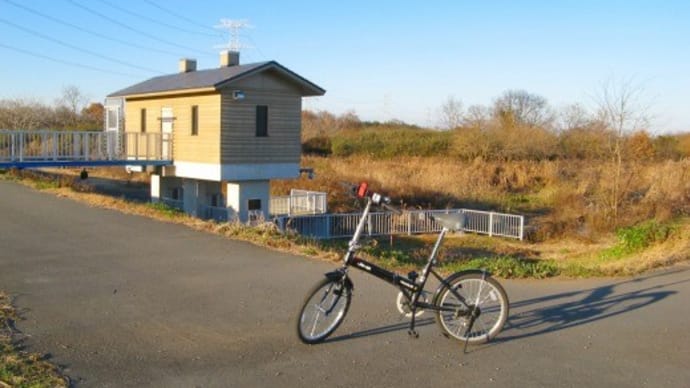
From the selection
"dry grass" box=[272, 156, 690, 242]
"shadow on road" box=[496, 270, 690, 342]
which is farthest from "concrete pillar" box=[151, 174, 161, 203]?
"shadow on road" box=[496, 270, 690, 342]

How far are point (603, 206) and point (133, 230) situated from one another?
706 inches

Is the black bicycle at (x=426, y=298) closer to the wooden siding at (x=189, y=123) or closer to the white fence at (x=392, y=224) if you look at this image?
the wooden siding at (x=189, y=123)

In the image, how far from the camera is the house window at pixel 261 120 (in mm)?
20469

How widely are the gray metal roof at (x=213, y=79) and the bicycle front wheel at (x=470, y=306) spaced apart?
14523 millimetres

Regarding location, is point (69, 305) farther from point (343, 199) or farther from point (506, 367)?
point (343, 199)

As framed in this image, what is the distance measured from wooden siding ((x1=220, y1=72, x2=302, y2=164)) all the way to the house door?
3.06 m

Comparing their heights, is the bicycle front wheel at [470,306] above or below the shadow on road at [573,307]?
above

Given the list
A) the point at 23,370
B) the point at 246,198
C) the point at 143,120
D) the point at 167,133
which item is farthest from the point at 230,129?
the point at 23,370

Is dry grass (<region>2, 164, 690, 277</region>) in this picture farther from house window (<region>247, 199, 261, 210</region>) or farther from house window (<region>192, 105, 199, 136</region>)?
house window (<region>247, 199, 261, 210</region>)

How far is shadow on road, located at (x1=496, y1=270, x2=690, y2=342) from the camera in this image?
6.55 metres

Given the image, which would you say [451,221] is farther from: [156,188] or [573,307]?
[156,188]

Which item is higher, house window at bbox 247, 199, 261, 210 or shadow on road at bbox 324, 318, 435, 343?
house window at bbox 247, 199, 261, 210

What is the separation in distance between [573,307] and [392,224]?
1616 centimetres

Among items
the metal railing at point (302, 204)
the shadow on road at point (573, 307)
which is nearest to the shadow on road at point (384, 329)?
the shadow on road at point (573, 307)
